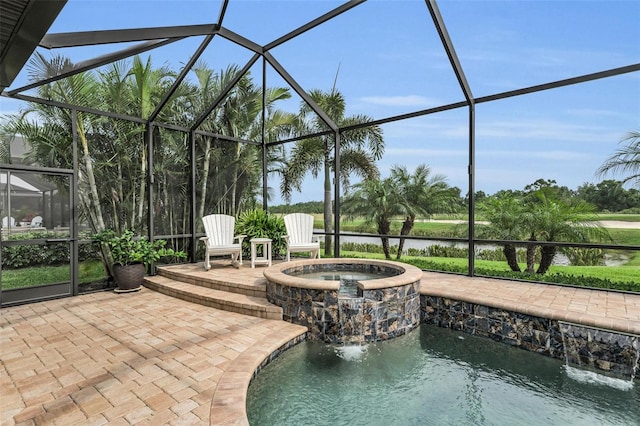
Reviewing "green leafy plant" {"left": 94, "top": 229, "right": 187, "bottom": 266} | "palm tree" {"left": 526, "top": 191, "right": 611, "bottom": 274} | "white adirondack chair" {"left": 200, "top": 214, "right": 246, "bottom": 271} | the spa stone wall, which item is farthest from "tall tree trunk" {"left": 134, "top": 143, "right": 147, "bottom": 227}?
"palm tree" {"left": 526, "top": 191, "right": 611, "bottom": 274}

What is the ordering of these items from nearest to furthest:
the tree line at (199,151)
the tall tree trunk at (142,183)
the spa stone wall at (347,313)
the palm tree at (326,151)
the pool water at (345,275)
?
the spa stone wall at (347,313) → the pool water at (345,275) → the tree line at (199,151) → the tall tree trunk at (142,183) → the palm tree at (326,151)

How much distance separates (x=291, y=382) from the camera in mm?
2822

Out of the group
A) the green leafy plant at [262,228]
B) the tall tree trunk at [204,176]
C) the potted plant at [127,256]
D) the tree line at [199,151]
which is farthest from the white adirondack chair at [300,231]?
the potted plant at [127,256]

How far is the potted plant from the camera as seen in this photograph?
5.38 m

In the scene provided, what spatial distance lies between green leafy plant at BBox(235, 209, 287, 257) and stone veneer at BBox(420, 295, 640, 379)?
368cm

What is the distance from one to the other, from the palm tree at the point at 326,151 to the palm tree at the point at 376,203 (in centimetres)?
67

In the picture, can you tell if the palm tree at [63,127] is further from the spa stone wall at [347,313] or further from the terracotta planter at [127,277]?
the spa stone wall at [347,313]

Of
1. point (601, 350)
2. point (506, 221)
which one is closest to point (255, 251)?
point (601, 350)

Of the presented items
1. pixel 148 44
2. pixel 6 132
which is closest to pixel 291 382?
pixel 148 44

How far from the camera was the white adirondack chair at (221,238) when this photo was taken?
613 centimetres

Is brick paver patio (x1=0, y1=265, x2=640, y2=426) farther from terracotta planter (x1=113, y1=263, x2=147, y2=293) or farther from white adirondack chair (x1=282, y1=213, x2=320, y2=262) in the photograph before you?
white adirondack chair (x1=282, y1=213, x2=320, y2=262)

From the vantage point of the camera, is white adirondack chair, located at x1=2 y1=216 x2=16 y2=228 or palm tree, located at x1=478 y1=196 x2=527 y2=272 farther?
palm tree, located at x1=478 y1=196 x2=527 y2=272

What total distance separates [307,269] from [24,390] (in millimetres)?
3714

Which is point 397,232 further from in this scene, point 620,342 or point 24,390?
point 24,390
